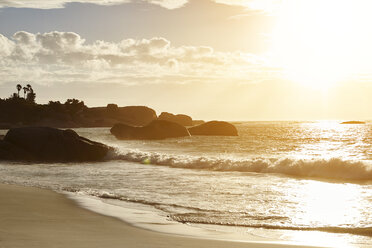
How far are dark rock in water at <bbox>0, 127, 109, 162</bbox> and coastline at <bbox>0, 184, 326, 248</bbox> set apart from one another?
73.9ft

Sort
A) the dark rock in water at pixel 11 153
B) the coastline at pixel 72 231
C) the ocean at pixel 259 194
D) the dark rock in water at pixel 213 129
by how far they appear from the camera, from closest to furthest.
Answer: the coastline at pixel 72 231
the ocean at pixel 259 194
the dark rock in water at pixel 11 153
the dark rock in water at pixel 213 129

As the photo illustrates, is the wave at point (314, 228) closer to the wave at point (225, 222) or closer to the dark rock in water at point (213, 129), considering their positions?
the wave at point (225, 222)

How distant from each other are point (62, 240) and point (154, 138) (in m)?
76.0

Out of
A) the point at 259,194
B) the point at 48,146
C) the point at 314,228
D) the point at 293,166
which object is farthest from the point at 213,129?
the point at 314,228

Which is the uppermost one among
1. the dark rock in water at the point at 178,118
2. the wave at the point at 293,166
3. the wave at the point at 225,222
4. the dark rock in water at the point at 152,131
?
the dark rock in water at the point at 178,118

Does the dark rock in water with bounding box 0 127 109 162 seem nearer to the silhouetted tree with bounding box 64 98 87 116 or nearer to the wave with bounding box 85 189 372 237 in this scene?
the wave with bounding box 85 189 372 237

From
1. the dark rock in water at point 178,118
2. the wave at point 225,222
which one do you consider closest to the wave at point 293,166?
the wave at point 225,222

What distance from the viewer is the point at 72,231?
874cm

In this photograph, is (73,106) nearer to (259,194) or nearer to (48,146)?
(48,146)

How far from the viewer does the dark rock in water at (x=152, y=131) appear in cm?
8362

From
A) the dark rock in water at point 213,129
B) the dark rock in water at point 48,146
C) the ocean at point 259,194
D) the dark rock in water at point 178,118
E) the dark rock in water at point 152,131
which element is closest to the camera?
the ocean at point 259,194

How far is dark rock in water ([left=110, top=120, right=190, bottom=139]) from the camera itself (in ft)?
274

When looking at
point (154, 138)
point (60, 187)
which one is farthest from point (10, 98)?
point (60, 187)

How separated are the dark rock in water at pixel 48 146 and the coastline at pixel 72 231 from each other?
2251 centimetres
